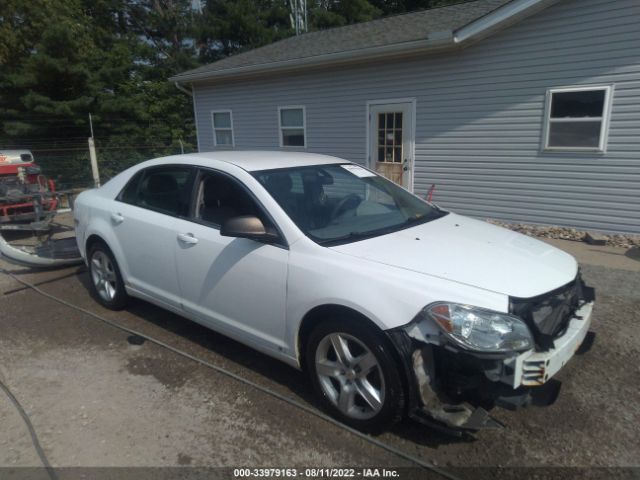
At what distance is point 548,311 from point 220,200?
2.34 metres

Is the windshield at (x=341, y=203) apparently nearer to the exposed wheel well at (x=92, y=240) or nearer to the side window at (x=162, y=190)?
the side window at (x=162, y=190)

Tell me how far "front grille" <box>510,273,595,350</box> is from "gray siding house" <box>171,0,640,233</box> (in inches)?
226

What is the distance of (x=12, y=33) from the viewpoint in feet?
62.6

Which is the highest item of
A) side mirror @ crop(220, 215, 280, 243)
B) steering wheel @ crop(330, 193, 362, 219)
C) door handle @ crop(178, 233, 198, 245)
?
steering wheel @ crop(330, 193, 362, 219)

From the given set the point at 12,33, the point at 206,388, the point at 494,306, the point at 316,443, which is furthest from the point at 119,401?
the point at 12,33

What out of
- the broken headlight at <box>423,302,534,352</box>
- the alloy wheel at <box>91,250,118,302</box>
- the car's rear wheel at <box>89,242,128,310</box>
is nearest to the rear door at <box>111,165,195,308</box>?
the car's rear wheel at <box>89,242,128,310</box>

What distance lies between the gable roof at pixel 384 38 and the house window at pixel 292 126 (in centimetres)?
108

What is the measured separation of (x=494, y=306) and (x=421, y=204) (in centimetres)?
168

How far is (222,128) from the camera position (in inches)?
528

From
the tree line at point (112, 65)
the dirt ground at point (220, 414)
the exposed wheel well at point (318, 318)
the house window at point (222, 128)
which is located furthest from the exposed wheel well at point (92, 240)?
the tree line at point (112, 65)

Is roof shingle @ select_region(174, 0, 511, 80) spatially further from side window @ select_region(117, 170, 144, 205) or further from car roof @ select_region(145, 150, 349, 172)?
side window @ select_region(117, 170, 144, 205)

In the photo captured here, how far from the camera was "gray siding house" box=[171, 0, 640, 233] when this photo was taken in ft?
23.7

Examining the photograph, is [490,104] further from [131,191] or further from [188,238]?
[188,238]

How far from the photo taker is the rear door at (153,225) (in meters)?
3.70
